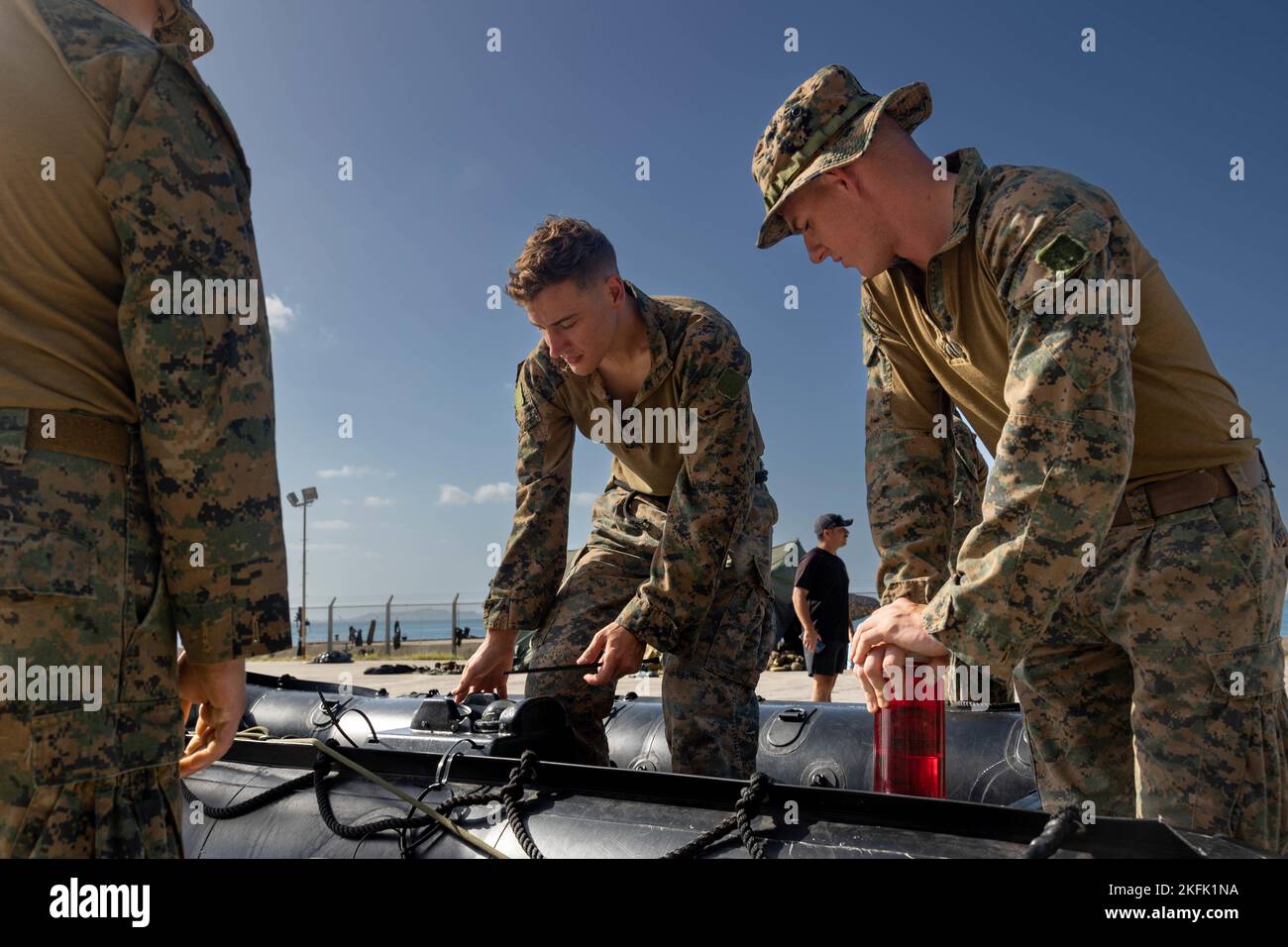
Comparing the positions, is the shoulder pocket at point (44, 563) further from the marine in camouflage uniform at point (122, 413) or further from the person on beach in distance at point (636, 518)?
the person on beach in distance at point (636, 518)

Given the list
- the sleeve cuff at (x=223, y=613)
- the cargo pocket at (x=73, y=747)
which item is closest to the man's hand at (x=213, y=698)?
the sleeve cuff at (x=223, y=613)

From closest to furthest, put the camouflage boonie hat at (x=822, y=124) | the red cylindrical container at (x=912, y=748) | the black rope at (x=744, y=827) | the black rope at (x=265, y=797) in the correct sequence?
the black rope at (x=744, y=827) < the camouflage boonie hat at (x=822, y=124) < the red cylindrical container at (x=912, y=748) < the black rope at (x=265, y=797)

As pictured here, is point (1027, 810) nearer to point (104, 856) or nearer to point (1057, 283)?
point (1057, 283)

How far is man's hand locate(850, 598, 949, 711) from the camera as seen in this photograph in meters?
1.93

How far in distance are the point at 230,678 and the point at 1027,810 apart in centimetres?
155

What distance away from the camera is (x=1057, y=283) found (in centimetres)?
191

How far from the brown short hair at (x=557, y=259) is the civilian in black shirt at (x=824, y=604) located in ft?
18.0

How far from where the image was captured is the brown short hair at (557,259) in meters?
3.27

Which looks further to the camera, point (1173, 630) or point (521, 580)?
point (521, 580)

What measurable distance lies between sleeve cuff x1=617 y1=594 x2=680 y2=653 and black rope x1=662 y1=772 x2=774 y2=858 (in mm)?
860

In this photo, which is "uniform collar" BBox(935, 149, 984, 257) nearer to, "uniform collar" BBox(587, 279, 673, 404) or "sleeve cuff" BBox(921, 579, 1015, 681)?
"sleeve cuff" BBox(921, 579, 1015, 681)

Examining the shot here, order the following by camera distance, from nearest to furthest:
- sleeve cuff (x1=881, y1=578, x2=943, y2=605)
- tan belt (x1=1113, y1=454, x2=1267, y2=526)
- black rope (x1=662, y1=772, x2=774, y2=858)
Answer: tan belt (x1=1113, y1=454, x2=1267, y2=526) → black rope (x1=662, y1=772, x2=774, y2=858) → sleeve cuff (x1=881, y1=578, x2=943, y2=605)

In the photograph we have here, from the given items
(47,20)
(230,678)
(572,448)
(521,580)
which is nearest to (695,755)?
(521,580)

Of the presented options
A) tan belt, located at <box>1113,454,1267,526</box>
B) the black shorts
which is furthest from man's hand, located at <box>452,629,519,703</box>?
the black shorts
